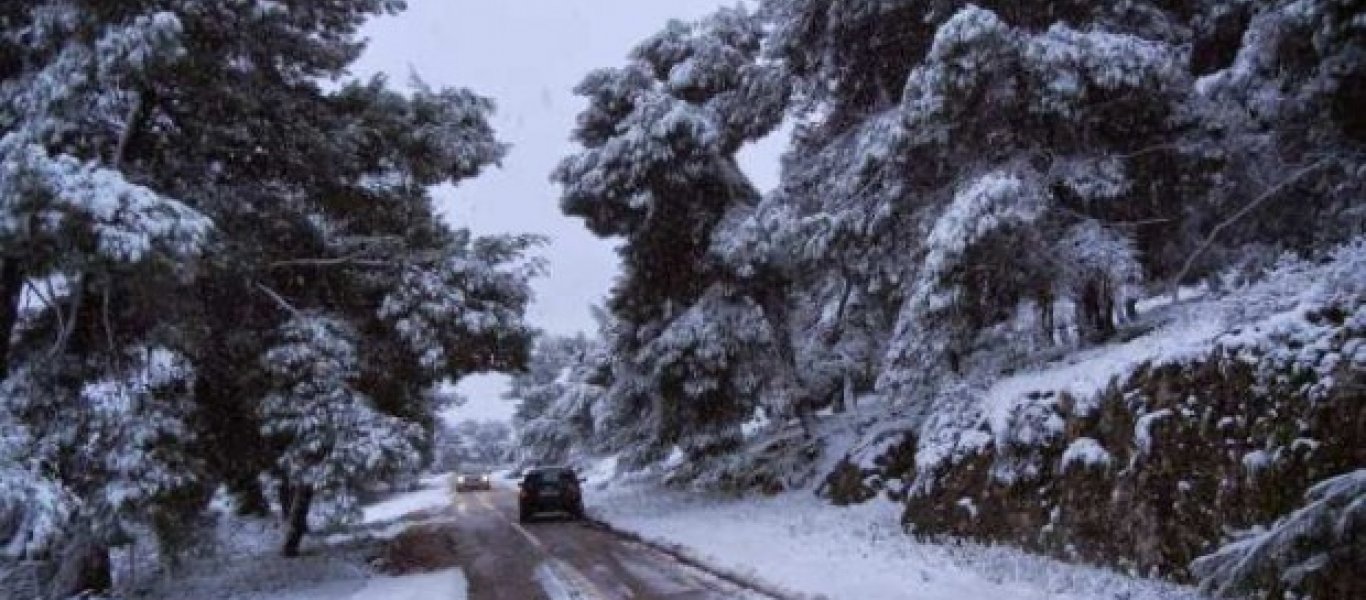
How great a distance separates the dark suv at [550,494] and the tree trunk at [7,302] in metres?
16.0

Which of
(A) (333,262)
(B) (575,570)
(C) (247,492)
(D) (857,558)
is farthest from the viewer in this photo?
(C) (247,492)

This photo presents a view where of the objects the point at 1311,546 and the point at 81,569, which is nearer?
the point at 1311,546

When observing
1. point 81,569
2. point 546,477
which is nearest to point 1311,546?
point 81,569

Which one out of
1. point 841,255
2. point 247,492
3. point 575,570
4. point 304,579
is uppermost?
point 841,255

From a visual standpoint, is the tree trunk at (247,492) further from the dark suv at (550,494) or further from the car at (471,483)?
the car at (471,483)

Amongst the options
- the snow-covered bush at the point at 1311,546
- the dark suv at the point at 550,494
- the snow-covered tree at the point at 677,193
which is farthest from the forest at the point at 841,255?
the dark suv at the point at 550,494

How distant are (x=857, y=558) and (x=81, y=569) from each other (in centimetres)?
1017

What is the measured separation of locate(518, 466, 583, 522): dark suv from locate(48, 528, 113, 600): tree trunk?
46.8 ft

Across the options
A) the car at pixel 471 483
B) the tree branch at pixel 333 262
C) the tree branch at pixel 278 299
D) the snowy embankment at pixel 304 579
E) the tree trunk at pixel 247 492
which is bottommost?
the snowy embankment at pixel 304 579

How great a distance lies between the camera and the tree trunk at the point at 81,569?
12.0 metres

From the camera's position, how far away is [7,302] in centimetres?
1373

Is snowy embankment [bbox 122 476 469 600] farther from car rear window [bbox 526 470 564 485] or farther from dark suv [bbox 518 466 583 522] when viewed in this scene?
car rear window [bbox 526 470 564 485]

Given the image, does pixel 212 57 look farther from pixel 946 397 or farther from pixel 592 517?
pixel 592 517

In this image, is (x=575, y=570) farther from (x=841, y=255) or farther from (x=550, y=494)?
(x=550, y=494)
